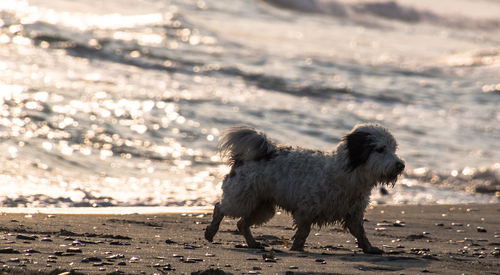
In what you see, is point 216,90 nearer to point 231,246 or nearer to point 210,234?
point 210,234

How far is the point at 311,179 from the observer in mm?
7965

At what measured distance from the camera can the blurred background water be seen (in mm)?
13484

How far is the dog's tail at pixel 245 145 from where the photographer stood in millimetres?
8148

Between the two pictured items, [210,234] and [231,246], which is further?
[210,234]

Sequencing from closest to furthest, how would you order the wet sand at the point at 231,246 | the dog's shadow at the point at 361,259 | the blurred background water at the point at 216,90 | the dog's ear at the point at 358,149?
the wet sand at the point at 231,246
the dog's shadow at the point at 361,259
the dog's ear at the point at 358,149
the blurred background water at the point at 216,90

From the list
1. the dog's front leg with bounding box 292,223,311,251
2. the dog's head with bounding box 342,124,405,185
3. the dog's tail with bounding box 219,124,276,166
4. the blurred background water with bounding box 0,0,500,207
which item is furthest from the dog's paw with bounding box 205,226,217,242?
the blurred background water with bounding box 0,0,500,207

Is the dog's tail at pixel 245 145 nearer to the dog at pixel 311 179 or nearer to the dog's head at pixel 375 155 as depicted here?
the dog at pixel 311 179

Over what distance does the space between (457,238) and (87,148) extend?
764 centimetres

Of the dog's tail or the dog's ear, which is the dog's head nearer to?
the dog's ear

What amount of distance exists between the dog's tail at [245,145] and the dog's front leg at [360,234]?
3.53 feet

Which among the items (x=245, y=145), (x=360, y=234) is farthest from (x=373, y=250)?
(x=245, y=145)

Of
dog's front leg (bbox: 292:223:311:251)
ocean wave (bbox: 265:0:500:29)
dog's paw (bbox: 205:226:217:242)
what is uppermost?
ocean wave (bbox: 265:0:500:29)

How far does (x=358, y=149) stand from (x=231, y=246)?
5.20 feet

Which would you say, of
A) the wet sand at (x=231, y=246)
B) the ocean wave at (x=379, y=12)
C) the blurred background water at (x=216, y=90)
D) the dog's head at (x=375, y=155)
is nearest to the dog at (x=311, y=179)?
the dog's head at (x=375, y=155)
